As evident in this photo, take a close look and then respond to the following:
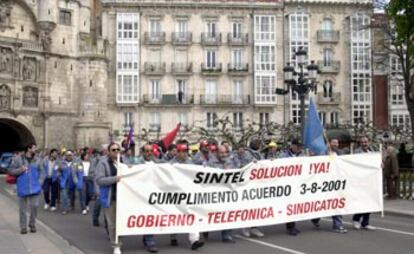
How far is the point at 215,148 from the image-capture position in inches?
502

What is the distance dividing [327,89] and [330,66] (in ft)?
6.97

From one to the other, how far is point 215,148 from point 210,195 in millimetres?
1771

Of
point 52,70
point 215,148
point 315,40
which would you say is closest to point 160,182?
point 215,148

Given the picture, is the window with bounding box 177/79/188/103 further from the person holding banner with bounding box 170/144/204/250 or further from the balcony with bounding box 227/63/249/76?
the person holding banner with bounding box 170/144/204/250

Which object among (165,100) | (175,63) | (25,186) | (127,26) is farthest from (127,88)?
(25,186)

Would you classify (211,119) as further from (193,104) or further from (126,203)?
(126,203)

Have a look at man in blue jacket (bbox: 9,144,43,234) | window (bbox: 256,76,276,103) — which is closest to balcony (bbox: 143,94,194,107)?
window (bbox: 256,76,276,103)

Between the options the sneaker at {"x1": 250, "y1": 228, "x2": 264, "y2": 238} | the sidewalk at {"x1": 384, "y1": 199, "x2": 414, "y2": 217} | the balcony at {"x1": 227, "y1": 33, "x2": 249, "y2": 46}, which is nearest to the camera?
the sneaker at {"x1": 250, "y1": 228, "x2": 264, "y2": 238}

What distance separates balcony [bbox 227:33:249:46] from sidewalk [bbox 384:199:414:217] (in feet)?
124

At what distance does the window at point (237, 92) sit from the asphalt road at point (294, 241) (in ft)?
135

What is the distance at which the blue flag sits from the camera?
13.3m

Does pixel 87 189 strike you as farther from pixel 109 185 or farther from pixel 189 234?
pixel 109 185

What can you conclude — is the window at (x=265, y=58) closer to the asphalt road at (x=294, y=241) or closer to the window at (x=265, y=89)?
the window at (x=265, y=89)

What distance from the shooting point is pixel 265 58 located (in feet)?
183
